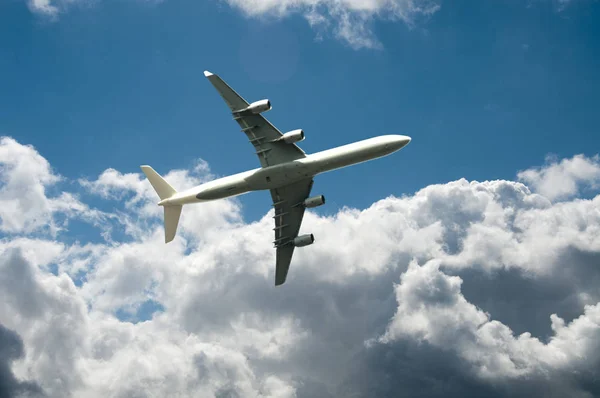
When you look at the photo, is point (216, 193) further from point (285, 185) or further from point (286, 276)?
point (286, 276)

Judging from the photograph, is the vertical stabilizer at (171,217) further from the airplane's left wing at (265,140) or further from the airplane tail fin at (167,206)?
the airplane's left wing at (265,140)

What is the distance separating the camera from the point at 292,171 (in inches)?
3027

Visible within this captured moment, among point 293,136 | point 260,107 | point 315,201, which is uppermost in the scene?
point 260,107

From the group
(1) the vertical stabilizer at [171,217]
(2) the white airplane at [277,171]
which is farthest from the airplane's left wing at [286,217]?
(1) the vertical stabilizer at [171,217]

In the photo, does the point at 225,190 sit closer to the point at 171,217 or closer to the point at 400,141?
the point at 171,217

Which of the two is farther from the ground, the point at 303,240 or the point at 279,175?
the point at 279,175

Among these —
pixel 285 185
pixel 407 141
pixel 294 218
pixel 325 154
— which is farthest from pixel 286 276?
pixel 407 141

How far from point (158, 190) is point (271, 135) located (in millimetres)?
19848

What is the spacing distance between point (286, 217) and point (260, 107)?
1846 cm

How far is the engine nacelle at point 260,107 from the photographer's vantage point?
7538 centimetres

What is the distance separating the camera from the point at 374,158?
75.2m

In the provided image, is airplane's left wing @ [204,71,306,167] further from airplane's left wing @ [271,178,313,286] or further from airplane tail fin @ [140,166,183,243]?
airplane tail fin @ [140,166,183,243]

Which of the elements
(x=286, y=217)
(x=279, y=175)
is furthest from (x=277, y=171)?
(x=286, y=217)

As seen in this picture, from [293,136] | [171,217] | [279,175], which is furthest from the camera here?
[171,217]
